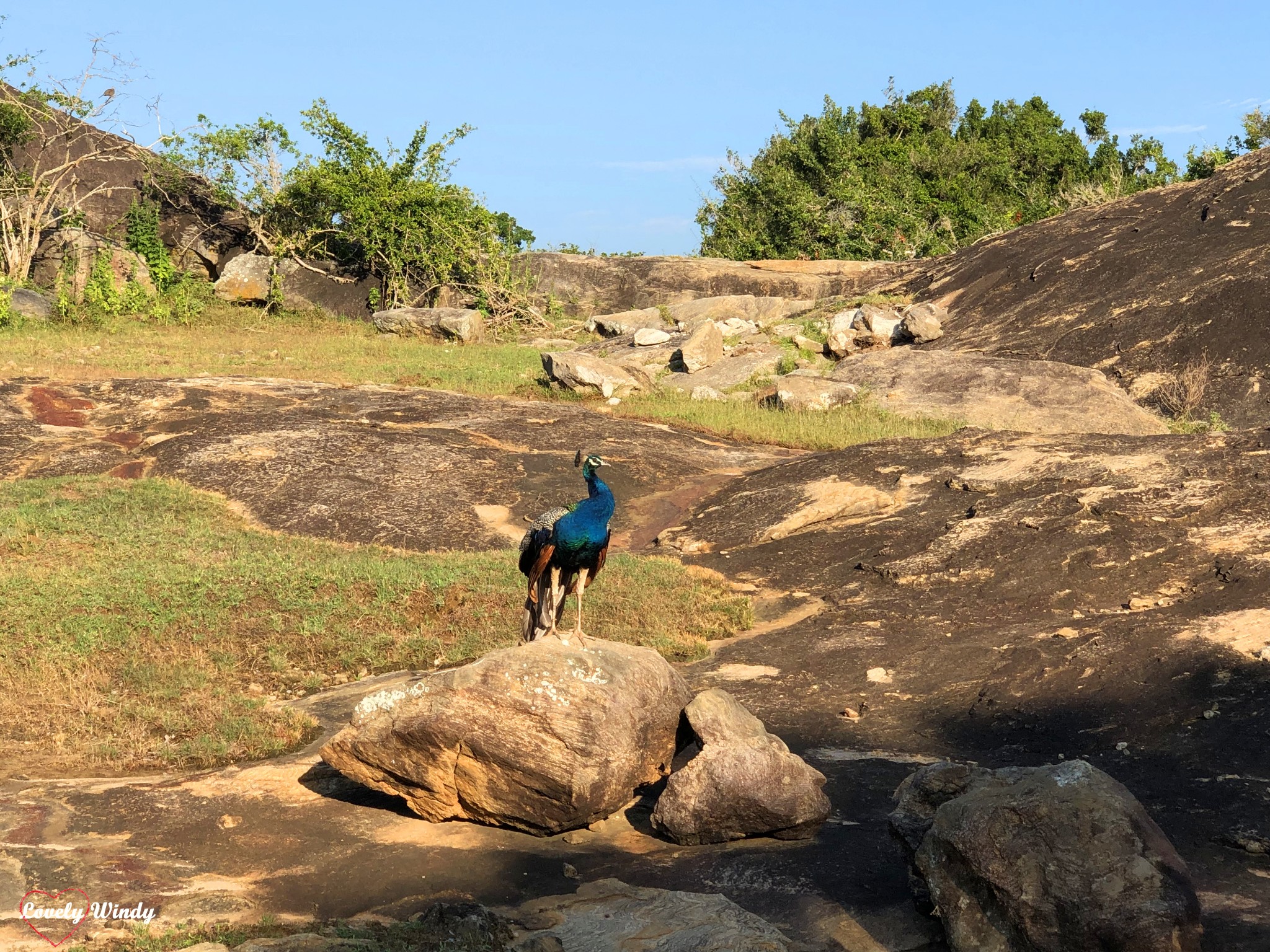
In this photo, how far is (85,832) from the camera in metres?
6.46

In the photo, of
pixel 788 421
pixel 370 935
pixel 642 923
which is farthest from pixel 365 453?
pixel 642 923

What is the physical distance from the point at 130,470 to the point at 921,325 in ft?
46.7

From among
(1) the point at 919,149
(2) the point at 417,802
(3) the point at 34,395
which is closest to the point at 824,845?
(2) the point at 417,802

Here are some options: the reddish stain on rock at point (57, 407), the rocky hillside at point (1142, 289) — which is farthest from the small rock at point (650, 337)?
the reddish stain on rock at point (57, 407)

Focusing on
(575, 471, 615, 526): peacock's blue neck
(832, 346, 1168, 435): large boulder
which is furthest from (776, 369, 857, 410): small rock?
(575, 471, 615, 526): peacock's blue neck

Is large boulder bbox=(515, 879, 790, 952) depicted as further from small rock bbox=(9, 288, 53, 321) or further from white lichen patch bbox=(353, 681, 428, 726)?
small rock bbox=(9, 288, 53, 321)

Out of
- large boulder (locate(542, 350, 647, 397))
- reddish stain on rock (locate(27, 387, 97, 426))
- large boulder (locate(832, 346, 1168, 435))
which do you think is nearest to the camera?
reddish stain on rock (locate(27, 387, 97, 426))

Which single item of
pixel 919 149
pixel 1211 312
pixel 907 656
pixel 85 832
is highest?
pixel 919 149

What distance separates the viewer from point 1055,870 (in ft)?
16.4

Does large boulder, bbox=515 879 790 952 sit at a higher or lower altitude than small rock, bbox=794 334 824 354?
lower

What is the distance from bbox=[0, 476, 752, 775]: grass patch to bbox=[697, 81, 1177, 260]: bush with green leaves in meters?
21.5

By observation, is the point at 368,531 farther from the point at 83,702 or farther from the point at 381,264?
the point at 381,264

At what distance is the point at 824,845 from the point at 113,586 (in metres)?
6.91

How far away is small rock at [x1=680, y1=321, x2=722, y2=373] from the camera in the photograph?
22031 millimetres
